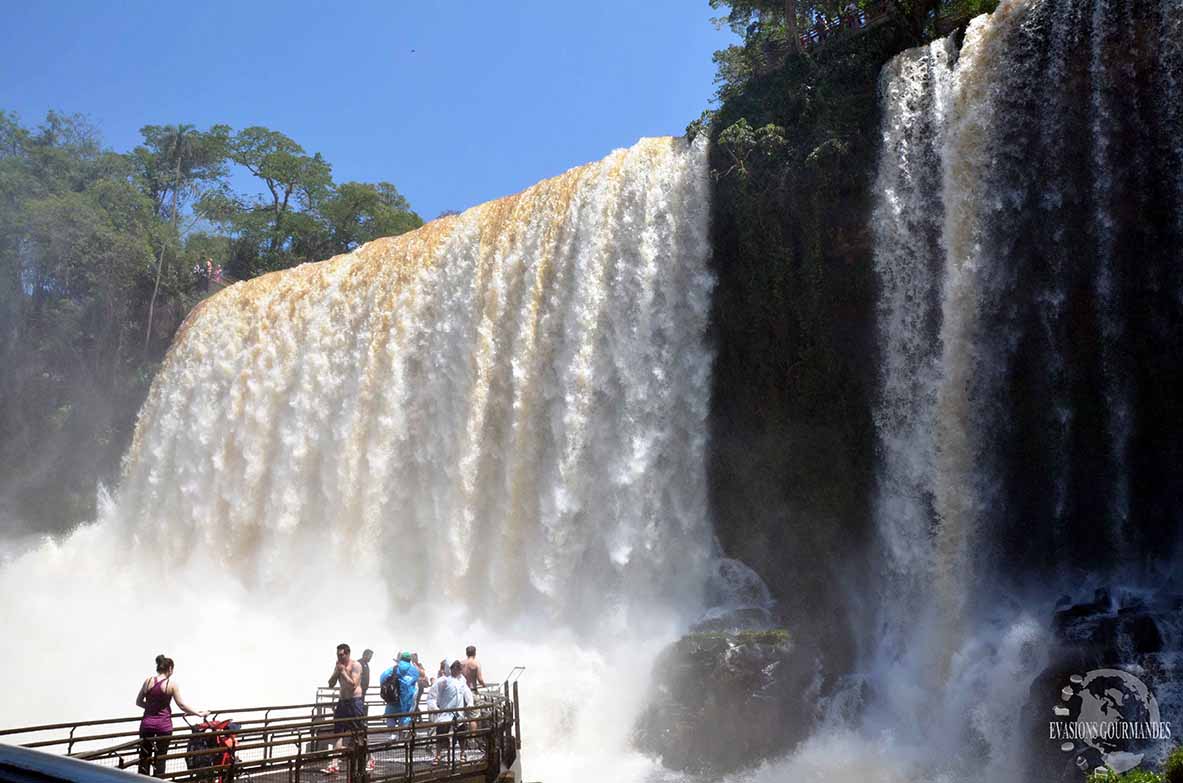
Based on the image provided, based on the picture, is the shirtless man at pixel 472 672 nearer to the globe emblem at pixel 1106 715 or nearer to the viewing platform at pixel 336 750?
the viewing platform at pixel 336 750

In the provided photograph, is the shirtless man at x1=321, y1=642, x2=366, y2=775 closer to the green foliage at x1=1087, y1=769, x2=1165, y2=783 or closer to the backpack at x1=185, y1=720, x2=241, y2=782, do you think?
the backpack at x1=185, y1=720, x2=241, y2=782

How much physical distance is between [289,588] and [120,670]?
11.4ft

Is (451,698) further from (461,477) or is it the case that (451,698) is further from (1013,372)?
(461,477)

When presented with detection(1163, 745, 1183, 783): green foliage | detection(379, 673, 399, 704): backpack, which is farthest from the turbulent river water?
detection(379, 673, 399, 704): backpack

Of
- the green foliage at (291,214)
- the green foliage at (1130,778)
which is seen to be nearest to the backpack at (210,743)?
the green foliage at (1130,778)

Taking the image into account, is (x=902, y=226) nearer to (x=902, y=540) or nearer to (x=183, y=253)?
(x=902, y=540)

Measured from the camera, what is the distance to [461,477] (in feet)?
66.3

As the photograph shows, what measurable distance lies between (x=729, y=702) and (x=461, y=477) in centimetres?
710

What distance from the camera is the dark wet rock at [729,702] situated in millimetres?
15195

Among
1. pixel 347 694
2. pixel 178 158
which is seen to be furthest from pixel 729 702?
pixel 178 158

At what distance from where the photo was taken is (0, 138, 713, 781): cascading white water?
18406 mm

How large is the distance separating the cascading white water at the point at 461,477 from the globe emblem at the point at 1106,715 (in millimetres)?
6170

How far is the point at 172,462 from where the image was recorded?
1024 inches

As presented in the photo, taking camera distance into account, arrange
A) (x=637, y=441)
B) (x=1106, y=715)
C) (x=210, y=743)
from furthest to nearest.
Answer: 1. (x=637, y=441)
2. (x=1106, y=715)
3. (x=210, y=743)
